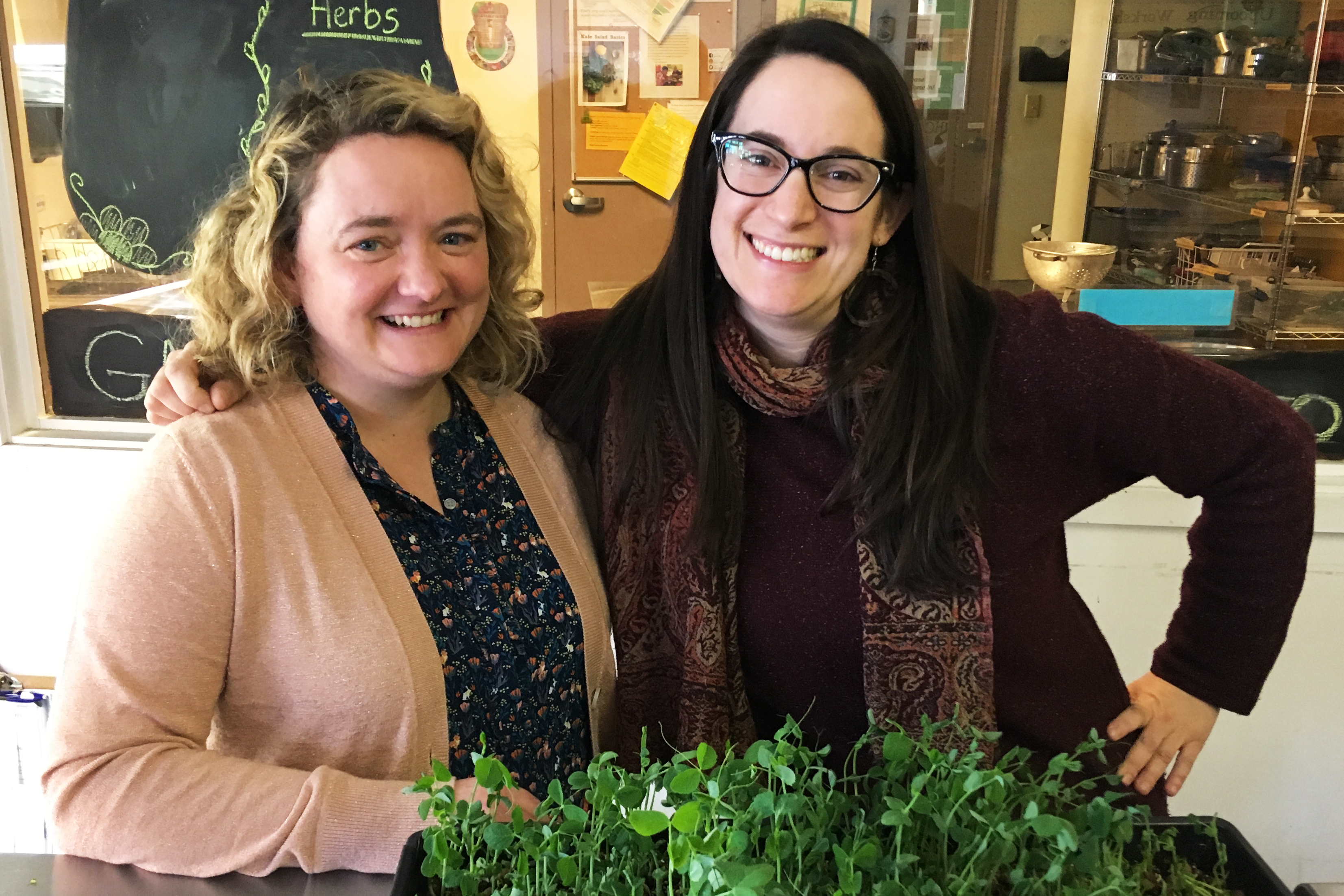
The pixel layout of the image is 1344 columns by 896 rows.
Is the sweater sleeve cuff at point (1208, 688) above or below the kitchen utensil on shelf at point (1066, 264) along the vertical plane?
below

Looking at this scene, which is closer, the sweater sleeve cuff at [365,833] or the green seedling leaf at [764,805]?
the green seedling leaf at [764,805]

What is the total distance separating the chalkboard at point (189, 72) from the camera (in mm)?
1839

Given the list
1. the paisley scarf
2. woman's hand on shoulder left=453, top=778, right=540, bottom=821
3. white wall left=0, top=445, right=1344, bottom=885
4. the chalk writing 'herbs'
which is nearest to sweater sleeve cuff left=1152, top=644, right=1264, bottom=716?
the paisley scarf

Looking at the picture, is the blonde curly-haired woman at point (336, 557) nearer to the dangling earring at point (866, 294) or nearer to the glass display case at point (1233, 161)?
the dangling earring at point (866, 294)

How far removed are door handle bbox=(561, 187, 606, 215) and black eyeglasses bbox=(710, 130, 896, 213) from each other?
0.76m

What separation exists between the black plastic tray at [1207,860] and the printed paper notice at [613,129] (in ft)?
4.84

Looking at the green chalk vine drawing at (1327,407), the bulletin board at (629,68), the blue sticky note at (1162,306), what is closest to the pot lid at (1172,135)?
the blue sticky note at (1162,306)

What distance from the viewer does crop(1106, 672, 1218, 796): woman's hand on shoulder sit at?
4.32 feet

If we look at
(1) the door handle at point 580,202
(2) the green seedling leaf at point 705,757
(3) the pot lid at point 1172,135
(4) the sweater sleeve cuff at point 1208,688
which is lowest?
(4) the sweater sleeve cuff at point 1208,688

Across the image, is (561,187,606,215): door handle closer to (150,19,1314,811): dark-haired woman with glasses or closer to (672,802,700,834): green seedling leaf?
(150,19,1314,811): dark-haired woman with glasses

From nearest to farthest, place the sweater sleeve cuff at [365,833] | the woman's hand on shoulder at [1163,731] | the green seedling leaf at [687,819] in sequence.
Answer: the green seedling leaf at [687,819]
the sweater sleeve cuff at [365,833]
the woman's hand on shoulder at [1163,731]

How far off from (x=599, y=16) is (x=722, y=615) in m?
1.19

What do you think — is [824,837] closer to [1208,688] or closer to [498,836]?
[498,836]

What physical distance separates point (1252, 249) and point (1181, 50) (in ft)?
1.29
